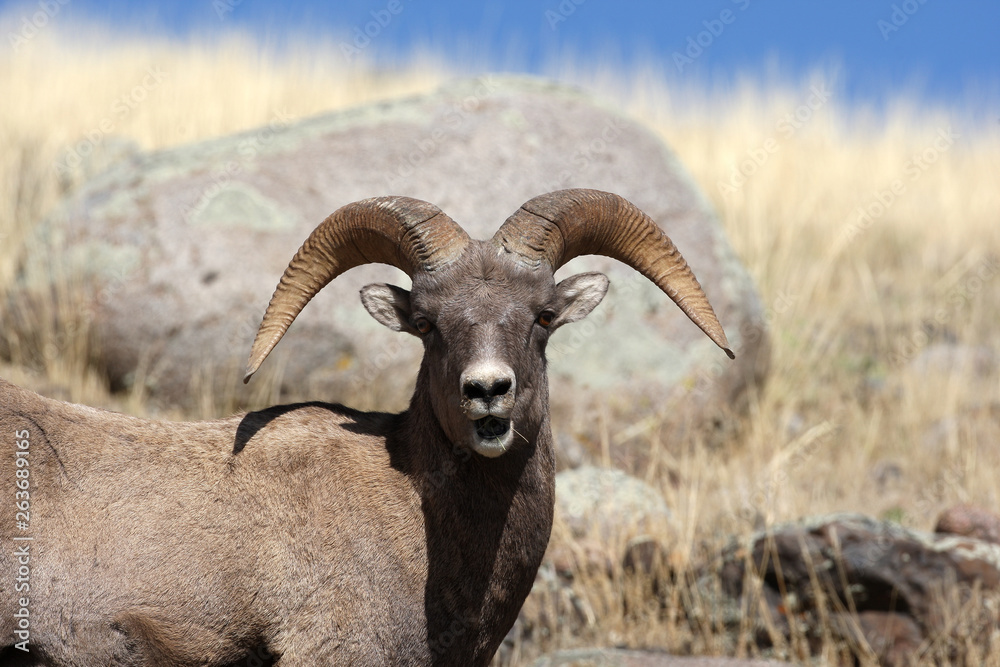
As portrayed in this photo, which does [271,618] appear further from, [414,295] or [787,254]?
[787,254]

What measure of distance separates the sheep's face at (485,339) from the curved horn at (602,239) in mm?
126

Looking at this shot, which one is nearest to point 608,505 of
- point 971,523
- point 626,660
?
point 626,660

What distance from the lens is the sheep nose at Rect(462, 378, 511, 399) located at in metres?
4.12

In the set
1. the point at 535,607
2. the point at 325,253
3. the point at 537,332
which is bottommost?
the point at 535,607

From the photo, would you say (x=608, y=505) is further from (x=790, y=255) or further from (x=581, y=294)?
(x=790, y=255)

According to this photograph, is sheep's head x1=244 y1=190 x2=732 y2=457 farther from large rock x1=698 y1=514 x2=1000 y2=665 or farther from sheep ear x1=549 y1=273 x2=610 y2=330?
large rock x1=698 y1=514 x2=1000 y2=665

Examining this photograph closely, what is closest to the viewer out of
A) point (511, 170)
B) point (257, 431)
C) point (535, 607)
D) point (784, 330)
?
point (257, 431)

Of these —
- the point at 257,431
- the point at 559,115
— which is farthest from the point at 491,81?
the point at 257,431

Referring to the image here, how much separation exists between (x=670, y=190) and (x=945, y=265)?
757 centimetres

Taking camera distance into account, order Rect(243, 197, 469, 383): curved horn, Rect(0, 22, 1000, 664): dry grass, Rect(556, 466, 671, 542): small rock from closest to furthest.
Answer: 1. Rect(243, 197, 469, 383): curved horn
2. Rect(556, 466, 671, 542): small rock
3. Rect(0, 22, 1000, 664): dry grass

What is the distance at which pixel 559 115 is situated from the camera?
1072cm

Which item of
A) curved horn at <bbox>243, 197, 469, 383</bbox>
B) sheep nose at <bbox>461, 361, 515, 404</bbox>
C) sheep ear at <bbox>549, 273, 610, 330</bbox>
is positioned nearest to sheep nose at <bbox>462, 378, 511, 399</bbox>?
sheep nose at <bbox>461, 361, 515, 404</bbox>

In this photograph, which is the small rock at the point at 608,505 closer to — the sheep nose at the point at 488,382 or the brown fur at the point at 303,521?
the brown fur at the point at 303,521

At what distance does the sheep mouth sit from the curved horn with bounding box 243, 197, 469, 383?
2.65 feet
